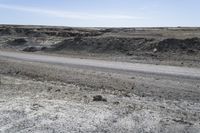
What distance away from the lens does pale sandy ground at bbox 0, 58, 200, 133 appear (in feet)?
25.9

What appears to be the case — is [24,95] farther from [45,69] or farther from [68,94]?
[45,69]

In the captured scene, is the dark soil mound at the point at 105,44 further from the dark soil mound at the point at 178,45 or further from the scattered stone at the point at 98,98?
the scattered stone at the point at 98,98

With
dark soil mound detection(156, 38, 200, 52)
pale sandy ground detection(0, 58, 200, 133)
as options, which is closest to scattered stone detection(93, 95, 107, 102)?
pale sandy ground detection(0, 58, 200, 133)

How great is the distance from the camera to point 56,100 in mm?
10359

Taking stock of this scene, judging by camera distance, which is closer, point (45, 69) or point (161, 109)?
point (161, 109)

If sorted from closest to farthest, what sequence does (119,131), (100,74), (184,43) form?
(119,131) → (100,74) → (184,43)

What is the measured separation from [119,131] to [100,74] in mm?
8221

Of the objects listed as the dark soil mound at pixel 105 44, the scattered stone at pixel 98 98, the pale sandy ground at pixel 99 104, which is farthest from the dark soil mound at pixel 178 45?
the scattered stone at pixel 98 98

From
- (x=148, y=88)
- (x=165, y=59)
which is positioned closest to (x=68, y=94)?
(x=148, y=88)

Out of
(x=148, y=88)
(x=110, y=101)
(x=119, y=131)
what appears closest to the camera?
(x=119, y=131)

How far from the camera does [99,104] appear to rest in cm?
985

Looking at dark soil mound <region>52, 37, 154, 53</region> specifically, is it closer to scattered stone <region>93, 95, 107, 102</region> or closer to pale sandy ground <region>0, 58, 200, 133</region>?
pale sandy ground <region>0, 58, 200, 133</region>

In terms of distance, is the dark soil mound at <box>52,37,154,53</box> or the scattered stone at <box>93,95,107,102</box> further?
the dark soil mound at <box>52,37,154,53</box>

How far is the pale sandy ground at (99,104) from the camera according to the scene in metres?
7.88
